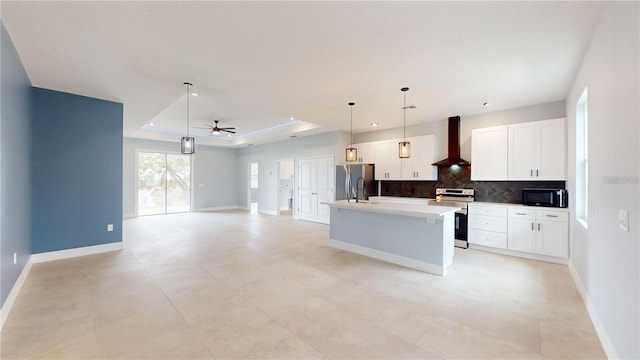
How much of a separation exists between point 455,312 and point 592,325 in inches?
45.0

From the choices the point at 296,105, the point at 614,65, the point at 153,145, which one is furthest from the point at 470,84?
the point at 153,145

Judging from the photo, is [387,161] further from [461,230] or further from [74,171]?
[74,171]

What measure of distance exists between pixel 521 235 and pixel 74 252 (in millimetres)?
7472

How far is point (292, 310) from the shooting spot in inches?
106

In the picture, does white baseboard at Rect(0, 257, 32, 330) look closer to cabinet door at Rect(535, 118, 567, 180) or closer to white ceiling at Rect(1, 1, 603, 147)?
white ceiling at Rect(1, 1, 603, 147)

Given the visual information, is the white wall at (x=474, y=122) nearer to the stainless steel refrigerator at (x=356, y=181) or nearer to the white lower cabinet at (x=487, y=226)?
the stainless steel refrigerator at (x=356, y=181)

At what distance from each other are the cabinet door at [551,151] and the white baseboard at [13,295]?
7068 millimetres

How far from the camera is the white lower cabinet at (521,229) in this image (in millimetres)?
4180

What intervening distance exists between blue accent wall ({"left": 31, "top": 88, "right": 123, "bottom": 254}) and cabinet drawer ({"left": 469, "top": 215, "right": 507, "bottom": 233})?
21.6 ft

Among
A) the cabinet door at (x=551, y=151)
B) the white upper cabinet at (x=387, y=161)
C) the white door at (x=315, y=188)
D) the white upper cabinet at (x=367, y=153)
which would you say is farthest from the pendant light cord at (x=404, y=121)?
the cabinet door at (x=551, y=151)

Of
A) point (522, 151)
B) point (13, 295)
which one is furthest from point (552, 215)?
point (13, 295)

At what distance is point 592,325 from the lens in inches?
95.7

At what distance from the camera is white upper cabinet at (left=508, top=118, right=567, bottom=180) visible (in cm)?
439

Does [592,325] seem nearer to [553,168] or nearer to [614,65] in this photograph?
[614,65]
